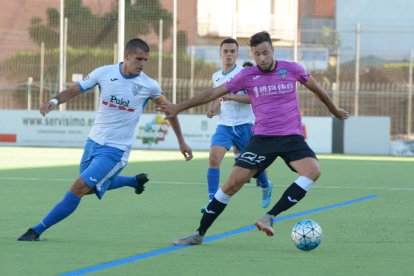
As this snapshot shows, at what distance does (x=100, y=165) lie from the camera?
9.52 meters

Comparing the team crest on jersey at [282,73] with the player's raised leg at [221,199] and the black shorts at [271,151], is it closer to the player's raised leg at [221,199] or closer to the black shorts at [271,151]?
the black shorts at [271,151]

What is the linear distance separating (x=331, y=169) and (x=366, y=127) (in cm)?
958

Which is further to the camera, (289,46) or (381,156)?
(289,46)

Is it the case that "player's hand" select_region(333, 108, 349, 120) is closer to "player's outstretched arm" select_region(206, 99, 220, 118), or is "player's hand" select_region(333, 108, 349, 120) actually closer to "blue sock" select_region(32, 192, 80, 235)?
"blue sock" select_region(32, 192, 80, 235)

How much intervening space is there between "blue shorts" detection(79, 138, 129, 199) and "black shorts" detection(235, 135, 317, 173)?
4.10 feet

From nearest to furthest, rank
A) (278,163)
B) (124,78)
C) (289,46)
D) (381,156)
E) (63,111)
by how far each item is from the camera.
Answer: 1. (124,78)
2. (278,163)
3. (381,156)
4. (63,111)
5. (289,46)

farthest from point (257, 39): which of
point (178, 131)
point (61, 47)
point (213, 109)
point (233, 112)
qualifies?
point (61, 47)

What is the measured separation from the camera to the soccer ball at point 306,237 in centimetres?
859

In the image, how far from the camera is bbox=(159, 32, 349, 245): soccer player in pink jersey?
→ 357 inches

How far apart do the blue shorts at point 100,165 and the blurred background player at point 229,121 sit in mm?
3072

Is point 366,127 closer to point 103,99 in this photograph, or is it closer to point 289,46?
point 289,46

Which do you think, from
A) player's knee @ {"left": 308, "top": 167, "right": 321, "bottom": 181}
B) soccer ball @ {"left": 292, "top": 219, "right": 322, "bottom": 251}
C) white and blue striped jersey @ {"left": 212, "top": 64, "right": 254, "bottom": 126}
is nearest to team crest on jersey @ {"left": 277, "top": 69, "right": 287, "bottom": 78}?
player's knee @ {"left": 308, "top": 167, "right": 321, "bottom": 181}

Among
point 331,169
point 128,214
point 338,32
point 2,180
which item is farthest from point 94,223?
point 338,32

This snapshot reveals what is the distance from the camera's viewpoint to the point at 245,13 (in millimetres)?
42406
